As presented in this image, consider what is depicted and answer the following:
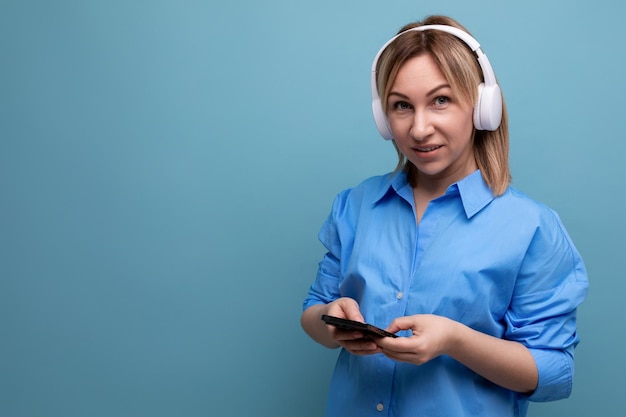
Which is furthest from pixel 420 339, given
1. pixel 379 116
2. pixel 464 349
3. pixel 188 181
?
pixel 188 181

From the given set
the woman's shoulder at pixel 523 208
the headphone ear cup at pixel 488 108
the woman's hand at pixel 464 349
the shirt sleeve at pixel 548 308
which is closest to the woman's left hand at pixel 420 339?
the woman's hand at pixel 464 349

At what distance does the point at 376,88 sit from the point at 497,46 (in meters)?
0.69

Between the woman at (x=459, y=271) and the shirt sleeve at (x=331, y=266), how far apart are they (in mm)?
159

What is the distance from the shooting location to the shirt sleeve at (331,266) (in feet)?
6.20

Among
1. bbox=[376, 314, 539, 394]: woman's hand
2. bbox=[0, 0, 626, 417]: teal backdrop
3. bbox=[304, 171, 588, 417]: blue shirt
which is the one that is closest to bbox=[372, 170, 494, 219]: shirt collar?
bbox=[304, 171, 588, 417]: blue shirt

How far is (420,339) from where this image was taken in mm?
1472

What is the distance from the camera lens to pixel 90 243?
253 cm

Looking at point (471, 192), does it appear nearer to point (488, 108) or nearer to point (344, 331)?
point (488, 108)

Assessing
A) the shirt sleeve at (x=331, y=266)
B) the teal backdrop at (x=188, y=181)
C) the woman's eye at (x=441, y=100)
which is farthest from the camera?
the teal backdrop at (x=188, y=181)

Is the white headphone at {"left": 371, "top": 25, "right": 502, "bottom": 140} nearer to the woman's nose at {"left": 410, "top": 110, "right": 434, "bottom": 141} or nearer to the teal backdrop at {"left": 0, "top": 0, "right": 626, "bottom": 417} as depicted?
the woman's nose at {"left": 410, "top": 110, "right": 434, "bottom": 141}

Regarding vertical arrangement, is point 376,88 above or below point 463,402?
above

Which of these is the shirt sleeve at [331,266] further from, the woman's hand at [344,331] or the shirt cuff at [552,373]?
the shirt cuff at [552,373]

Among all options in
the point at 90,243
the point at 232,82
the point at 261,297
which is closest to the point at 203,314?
the point at 261,297

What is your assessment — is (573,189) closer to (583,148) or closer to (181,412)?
(583,148)
